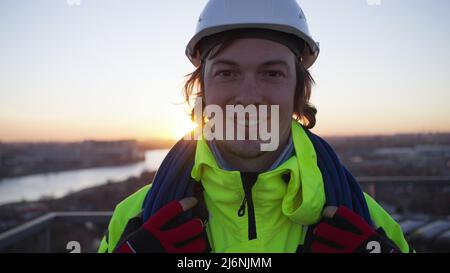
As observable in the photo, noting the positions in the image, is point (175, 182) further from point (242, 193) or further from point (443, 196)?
point (443, 196)

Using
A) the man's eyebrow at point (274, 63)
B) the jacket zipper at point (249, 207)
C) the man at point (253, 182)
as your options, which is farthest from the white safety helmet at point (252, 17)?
the jacket zipper at point (249, 207)

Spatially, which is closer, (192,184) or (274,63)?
(274,63)

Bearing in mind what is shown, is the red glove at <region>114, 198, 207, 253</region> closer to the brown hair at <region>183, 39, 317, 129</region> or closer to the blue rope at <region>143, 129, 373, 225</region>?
the blue rope at <region>143, 129, 373, 225</region>

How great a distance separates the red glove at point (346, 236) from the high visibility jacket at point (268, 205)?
2.4 inches

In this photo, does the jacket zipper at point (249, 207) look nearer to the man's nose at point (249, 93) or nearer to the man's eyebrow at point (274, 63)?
the man's nose at point (249, 93)

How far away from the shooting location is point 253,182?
4.64 ft

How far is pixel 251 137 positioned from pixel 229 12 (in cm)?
63

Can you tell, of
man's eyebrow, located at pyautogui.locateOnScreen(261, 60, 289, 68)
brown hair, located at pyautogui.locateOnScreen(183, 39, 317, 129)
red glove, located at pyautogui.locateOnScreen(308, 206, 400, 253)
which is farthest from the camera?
brown hair, located at pyautogui.locateOnScreen(183, 39, 317, 129)

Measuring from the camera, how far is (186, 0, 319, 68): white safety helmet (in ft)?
4.94

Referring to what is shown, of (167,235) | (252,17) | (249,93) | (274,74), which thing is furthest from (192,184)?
(252,17)

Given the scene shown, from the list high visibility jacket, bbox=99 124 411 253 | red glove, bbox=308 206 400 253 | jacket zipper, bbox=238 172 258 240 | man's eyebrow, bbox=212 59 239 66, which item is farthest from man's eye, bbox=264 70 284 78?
red glove, bbox=308 206 400 253

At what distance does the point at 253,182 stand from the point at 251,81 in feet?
1.48

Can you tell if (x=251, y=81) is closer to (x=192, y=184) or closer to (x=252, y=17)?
(x=252, y=17)
